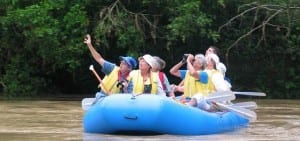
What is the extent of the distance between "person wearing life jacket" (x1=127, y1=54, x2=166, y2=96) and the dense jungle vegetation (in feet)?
27.9

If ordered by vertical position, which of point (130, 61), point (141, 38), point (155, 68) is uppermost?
point (130, 61)

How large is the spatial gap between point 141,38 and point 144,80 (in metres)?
8.86

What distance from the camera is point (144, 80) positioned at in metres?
9.35

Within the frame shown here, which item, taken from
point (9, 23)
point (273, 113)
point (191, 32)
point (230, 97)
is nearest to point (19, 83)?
point (9, 23)

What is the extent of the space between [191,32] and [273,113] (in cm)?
506

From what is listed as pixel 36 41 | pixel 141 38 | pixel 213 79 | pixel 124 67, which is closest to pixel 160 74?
pixel 124 67

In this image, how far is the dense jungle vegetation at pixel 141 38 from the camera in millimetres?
17938

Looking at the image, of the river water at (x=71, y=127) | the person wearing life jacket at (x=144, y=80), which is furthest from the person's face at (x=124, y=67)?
the river water at (x=71, y=127)

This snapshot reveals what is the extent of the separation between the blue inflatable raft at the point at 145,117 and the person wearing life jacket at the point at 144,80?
57 cm

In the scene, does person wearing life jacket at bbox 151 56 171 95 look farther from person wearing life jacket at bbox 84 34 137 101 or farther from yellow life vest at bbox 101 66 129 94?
yellow life vest at bbox 101 66 129 94

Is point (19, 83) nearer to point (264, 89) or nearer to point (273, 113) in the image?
point (264, 89)

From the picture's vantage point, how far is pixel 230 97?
9.82 meters

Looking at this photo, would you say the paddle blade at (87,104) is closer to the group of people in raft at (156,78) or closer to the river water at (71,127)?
the group of people in raft at (156,78)

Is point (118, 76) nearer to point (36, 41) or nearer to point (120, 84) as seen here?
point (120, 84)
